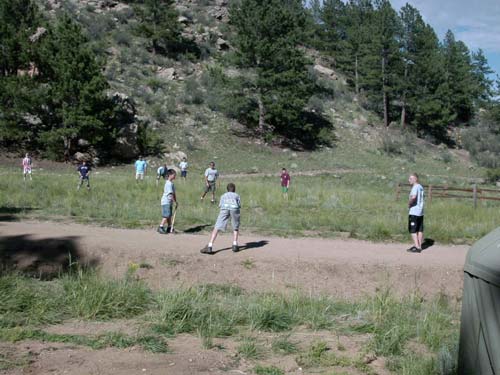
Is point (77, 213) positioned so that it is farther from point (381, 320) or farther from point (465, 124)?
point (465, 124)

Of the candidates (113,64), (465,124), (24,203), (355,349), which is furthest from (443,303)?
(465,124)

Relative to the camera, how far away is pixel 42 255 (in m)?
11.8

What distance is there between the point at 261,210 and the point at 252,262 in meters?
7.74

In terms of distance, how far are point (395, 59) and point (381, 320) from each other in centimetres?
5440

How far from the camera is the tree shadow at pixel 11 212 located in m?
15.5

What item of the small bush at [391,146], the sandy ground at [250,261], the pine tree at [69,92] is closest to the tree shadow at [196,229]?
the sandy ground at [250,261]

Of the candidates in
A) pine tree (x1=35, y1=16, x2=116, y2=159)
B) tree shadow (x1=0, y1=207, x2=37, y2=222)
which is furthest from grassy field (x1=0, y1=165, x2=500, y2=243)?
pine tree (x1=35, y1=16, x2=116, y2=159)

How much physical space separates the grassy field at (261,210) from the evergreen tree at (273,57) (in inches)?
733

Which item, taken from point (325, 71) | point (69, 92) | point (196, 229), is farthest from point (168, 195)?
point (325, 71)

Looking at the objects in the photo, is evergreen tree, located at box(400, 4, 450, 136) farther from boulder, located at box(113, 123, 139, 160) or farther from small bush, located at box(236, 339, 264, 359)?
small bush, located at box(236, 339, 264, 359)

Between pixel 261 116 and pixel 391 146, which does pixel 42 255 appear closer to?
pixel 261 116

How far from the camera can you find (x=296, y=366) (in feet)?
19.2

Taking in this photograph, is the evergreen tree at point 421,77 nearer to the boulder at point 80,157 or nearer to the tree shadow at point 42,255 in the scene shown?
the boulder at point 80,157

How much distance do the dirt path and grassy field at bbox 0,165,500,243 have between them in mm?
2203
